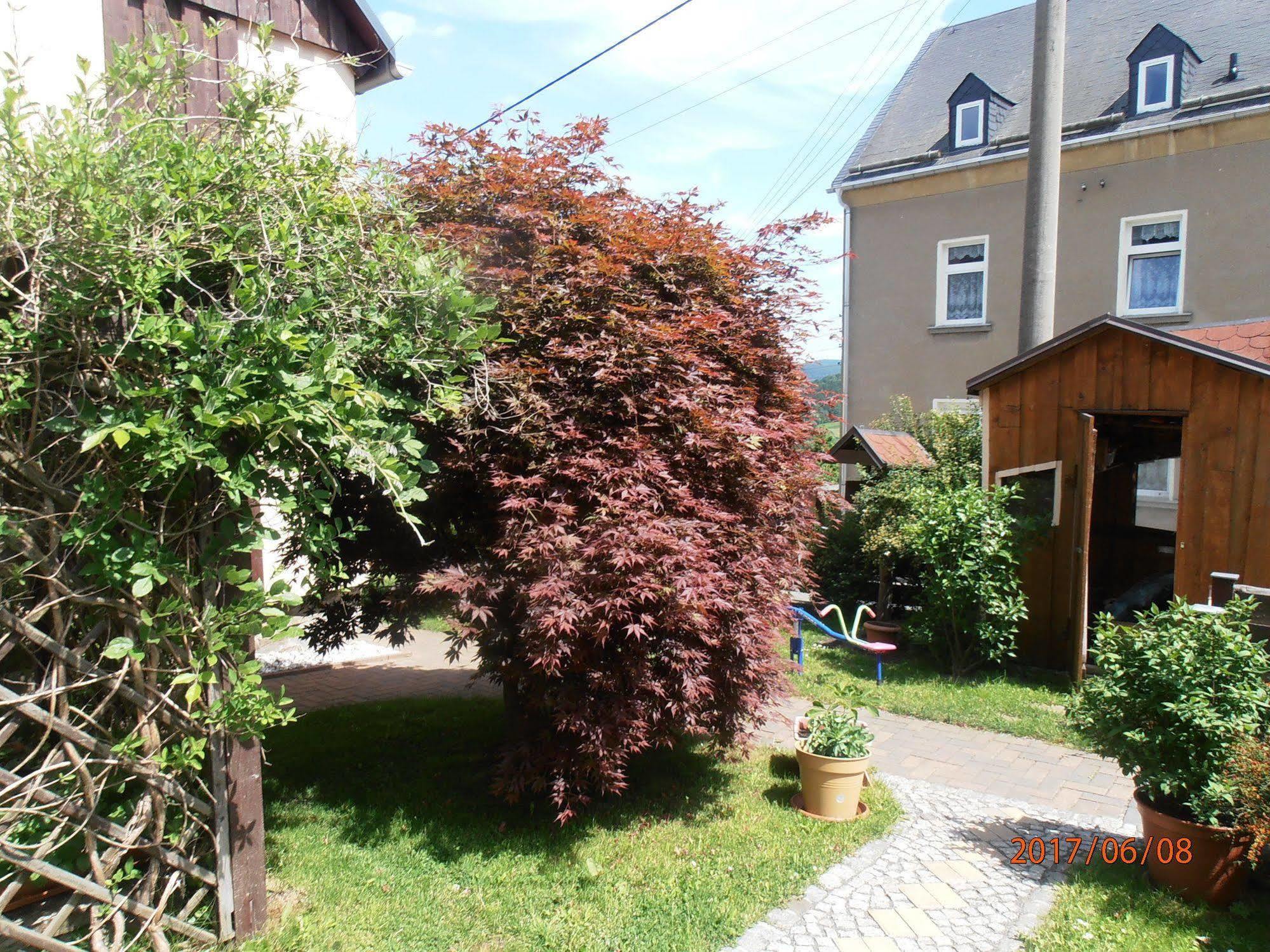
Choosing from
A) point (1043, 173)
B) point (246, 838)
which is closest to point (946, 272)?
point (1043, 173)

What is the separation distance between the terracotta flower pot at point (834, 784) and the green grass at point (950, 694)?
121cm

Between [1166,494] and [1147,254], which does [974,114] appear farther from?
[1166,494]

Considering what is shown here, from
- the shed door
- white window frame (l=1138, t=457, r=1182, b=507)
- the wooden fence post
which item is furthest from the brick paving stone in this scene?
white window frame (l=1138, t=457, r=1182, b=507)

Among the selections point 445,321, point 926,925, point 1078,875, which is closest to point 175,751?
point 445,321

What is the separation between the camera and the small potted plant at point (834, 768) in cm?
445

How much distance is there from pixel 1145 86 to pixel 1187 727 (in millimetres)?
13575

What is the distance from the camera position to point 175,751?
2818mm

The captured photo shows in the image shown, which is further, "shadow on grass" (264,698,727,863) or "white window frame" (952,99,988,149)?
"white window frame" (952,99,988,149)

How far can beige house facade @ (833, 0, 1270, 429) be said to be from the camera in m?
12.6

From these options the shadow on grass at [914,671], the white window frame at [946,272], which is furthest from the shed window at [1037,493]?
the white window frame at [946,272]

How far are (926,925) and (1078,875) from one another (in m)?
0.93
